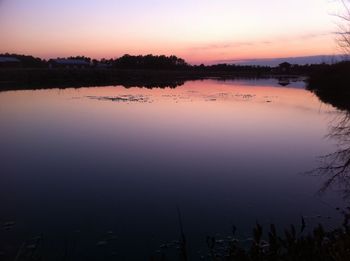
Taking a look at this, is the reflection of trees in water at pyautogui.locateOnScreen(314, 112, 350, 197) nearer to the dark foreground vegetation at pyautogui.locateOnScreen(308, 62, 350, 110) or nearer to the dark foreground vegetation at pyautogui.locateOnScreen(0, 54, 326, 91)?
the dark foreground vegetation at pyautogui.locateOnScreen(308, 62, 350, 110)

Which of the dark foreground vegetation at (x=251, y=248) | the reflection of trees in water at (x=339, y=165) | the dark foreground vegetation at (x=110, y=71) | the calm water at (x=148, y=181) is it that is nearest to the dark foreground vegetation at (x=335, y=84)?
the dark foreground vegetation at (x=110, y=71)

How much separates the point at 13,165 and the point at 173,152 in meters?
5.02

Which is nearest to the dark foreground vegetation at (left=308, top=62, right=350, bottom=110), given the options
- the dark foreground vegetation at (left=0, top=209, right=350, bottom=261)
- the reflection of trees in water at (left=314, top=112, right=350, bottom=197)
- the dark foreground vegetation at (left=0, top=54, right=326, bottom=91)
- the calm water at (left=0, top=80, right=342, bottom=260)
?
the dark foreground vegetation at (left=0, top=54, right=326, bottom=91)

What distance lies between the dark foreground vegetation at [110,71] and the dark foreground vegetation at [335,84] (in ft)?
12.1

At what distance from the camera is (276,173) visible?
1111cm

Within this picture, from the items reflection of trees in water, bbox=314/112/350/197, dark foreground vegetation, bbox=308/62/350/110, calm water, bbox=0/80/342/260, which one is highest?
dark foreground vegetation, bbox=308/62/350/110

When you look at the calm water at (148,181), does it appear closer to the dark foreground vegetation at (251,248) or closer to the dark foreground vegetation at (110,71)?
the dark foreground vegetation at (251,248)

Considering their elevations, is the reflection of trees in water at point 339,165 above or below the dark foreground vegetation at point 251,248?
below

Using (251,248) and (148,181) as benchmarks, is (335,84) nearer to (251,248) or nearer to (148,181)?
(148,181)

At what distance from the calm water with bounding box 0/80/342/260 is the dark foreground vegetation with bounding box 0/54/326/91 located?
28.7m

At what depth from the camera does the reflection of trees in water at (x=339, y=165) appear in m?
10.5

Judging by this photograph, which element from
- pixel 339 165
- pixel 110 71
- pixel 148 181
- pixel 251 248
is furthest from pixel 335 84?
pixel 110 71

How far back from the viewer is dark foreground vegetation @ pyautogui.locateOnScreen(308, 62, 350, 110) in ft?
107

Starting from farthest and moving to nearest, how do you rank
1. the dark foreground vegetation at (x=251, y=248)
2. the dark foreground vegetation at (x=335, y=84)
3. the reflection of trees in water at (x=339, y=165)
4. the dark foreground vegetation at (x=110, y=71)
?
1. the dark foreground vegetation at (x=110, y=71)
2. the dark foreground vegetation at (x=335, y=84)
3. the reflection of trees in water at (x=339, y=165)
4. the dark foreground vegetation at (x=251, y=248)
